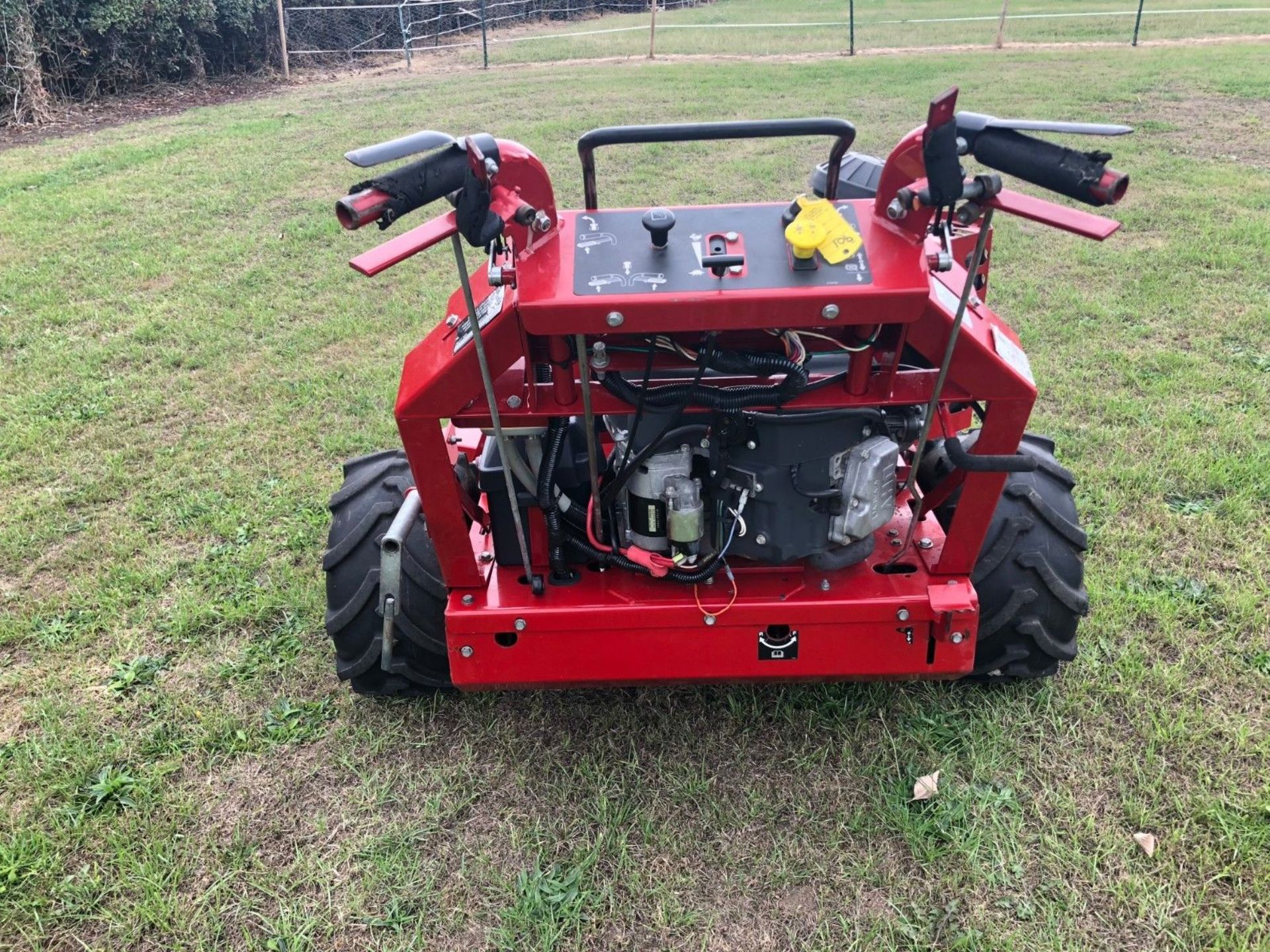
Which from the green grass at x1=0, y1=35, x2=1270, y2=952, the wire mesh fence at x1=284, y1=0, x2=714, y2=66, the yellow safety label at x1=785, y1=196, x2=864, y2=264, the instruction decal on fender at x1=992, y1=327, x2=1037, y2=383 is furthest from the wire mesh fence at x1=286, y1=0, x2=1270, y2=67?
the yellow safety label at x1=785, y1=196, x2=864, y2=264

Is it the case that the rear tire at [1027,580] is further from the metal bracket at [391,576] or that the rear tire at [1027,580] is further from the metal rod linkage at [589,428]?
the metal bracket at [391,576]

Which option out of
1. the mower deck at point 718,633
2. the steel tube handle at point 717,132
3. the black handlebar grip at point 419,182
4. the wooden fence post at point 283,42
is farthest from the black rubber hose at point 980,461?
the wooden fence post at point 283,42

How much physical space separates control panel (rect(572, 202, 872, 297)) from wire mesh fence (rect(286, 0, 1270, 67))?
1454cm

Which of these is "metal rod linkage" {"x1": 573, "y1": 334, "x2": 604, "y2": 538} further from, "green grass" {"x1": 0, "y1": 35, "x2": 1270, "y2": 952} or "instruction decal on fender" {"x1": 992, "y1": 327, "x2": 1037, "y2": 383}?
"instruction decal on fender" {"x1": 992, "y1": 327, "x2": 1037, "y2": 383}

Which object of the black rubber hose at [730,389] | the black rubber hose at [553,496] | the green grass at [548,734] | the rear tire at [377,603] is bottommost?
the green grass at [548,734]

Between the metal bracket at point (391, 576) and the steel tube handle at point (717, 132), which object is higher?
the steel tube handle at point (717, 132)

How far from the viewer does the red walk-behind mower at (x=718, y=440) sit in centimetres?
199

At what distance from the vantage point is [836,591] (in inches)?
96.8

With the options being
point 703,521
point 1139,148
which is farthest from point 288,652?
point 1139,148

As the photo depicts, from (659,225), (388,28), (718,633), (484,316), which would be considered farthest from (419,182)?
(388,28)

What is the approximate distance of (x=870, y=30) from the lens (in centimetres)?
1814

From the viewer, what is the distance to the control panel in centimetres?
200

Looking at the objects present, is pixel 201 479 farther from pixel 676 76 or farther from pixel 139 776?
pixel 676 76

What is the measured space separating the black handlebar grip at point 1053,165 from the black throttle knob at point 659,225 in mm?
690
